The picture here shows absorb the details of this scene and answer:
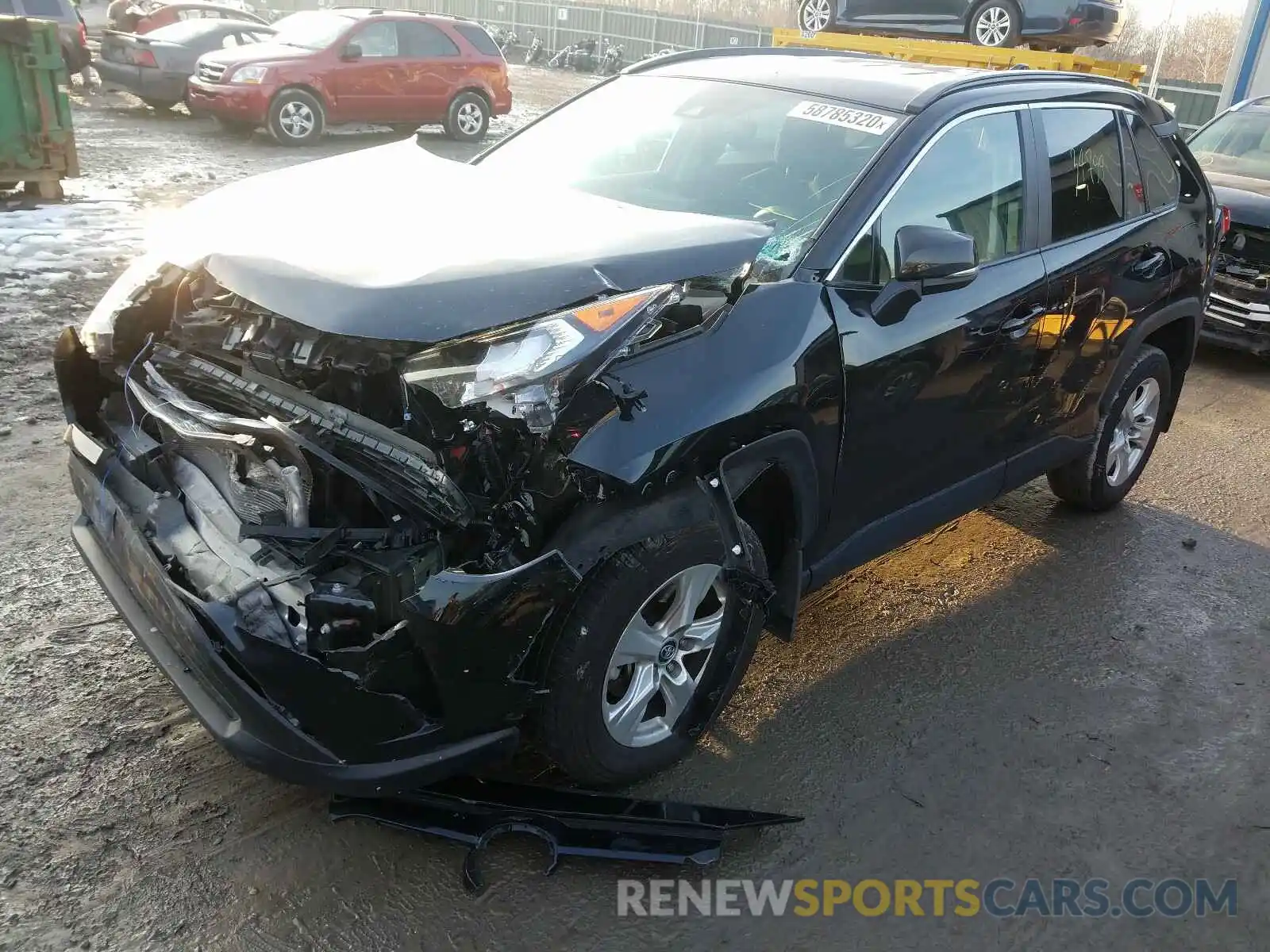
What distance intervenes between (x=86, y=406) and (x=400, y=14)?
40.6 ft

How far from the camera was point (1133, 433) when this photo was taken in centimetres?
500

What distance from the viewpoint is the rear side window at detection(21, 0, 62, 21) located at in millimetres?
14070

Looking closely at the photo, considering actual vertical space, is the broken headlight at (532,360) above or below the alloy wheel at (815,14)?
below

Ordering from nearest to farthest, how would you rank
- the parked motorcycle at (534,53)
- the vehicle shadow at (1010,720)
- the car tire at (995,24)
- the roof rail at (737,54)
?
1. the vehicle shadow at (1010,720)
2. the roof rail at (737,54)
3. the car tire at (995,24)
4. the parked motorcycle at (534,53)

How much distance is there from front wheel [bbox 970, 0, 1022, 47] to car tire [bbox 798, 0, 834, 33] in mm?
1398

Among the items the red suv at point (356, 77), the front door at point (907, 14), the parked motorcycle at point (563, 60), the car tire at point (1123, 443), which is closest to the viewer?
the car tire at point (1123, 443)

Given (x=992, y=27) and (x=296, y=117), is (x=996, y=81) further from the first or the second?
(x=296, y=117)

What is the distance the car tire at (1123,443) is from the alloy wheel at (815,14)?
6662 millimetres

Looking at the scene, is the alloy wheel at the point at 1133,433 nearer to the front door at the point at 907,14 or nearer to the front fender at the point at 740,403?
the front fender at the point at 740,403

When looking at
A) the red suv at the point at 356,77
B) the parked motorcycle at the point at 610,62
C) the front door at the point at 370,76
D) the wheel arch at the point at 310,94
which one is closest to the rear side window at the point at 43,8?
the red suv at the point at 356,77

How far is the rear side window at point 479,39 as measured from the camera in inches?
577

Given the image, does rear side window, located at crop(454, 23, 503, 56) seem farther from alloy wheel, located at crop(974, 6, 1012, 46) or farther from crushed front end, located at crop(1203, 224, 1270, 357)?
crushed front end, located at crop(1203, 224, 1270, 357)

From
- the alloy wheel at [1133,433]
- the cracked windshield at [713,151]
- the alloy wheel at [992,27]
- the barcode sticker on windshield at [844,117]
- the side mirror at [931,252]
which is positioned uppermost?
the alloy wheel at [992,27]

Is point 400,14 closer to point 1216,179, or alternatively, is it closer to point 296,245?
point 1216,179
